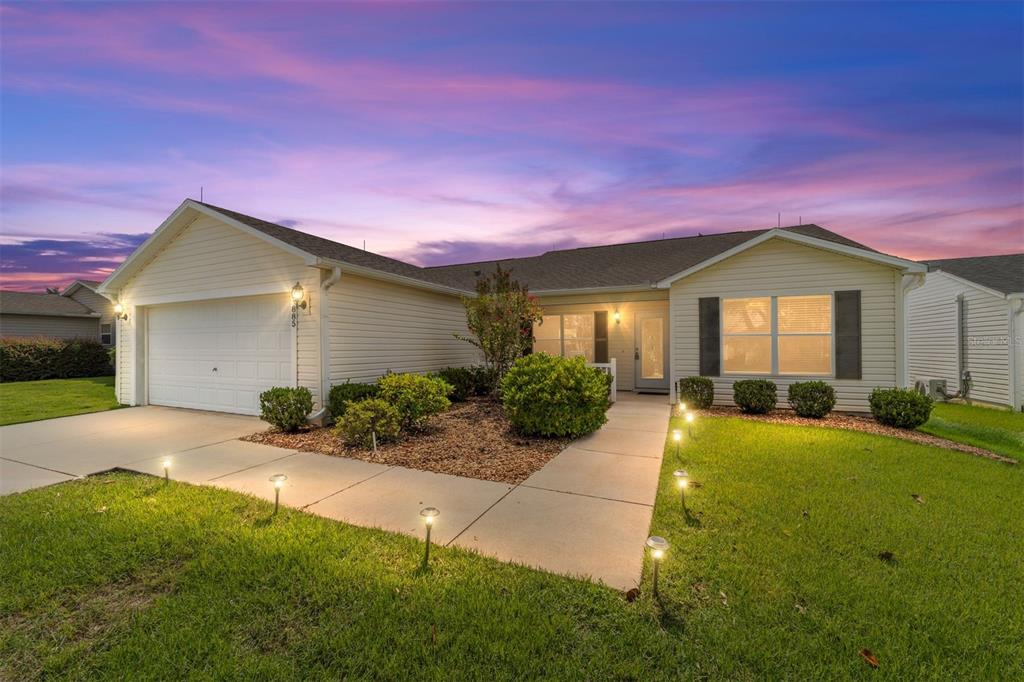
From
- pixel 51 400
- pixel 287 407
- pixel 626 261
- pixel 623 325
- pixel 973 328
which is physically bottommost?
pixel 51 400

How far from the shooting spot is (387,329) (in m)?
9.50

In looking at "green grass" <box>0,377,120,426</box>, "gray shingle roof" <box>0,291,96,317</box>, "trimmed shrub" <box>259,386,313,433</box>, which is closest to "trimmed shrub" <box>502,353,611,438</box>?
"trimmed shrub" <box>259,386,313,433</box>

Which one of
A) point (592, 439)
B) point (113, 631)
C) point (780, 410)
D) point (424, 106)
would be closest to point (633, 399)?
point (780, 410)

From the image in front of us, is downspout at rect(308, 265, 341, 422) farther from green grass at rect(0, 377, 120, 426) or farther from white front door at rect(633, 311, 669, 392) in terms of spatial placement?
white front door at rect(633, 311, 669, 392)

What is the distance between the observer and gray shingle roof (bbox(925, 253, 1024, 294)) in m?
10.7

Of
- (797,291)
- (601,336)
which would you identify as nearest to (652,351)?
(601,336)

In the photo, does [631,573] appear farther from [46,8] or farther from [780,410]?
[46,8]

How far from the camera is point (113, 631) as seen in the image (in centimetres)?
227

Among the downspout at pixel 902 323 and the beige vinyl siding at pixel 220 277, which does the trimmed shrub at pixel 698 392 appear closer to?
the downspout at pixel 902 323

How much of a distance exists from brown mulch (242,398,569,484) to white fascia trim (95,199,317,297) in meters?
3.18

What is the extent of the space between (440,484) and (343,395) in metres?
3.83

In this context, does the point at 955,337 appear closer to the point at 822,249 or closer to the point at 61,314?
the point at 822,249

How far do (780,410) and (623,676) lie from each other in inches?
358

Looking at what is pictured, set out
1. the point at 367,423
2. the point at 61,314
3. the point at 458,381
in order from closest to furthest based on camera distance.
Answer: the point at 367,423
the point at 458,381
the point at 61,314
